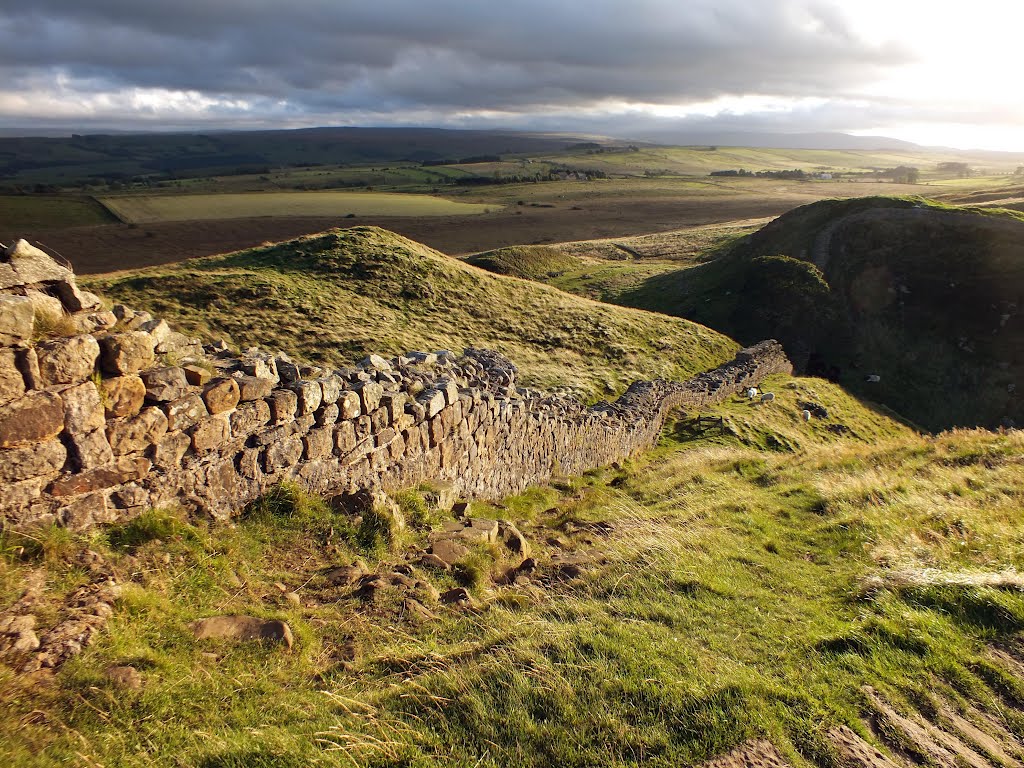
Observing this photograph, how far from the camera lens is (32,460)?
504 centimetres

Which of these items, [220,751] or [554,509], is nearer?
[220,751]

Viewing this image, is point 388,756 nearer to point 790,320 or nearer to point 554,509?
point 554,509

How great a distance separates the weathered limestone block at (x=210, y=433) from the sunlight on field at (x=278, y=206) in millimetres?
79464

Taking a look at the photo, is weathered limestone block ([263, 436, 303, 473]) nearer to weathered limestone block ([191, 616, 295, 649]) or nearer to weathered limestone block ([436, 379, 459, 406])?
weathered limestone block ([191, 616, 295, 649])

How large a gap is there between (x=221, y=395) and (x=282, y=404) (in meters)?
0.76

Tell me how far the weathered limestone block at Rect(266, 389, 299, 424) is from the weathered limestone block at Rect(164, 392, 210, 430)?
82 centimetres

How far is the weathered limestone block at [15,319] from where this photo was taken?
15.8ft

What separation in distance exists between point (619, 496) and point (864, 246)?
4219 centimetres

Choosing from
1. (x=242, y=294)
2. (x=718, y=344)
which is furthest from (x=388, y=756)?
(x=718, y=344)

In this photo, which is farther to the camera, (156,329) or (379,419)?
(379,419)

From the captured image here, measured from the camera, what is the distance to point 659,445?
65.5 feet

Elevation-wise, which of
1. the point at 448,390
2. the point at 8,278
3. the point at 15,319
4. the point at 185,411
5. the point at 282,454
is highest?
the point at 8,278

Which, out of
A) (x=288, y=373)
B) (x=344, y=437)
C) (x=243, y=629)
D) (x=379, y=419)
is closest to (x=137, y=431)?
(x=288, y=373)

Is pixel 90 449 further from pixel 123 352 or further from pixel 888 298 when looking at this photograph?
pixel 888 298
